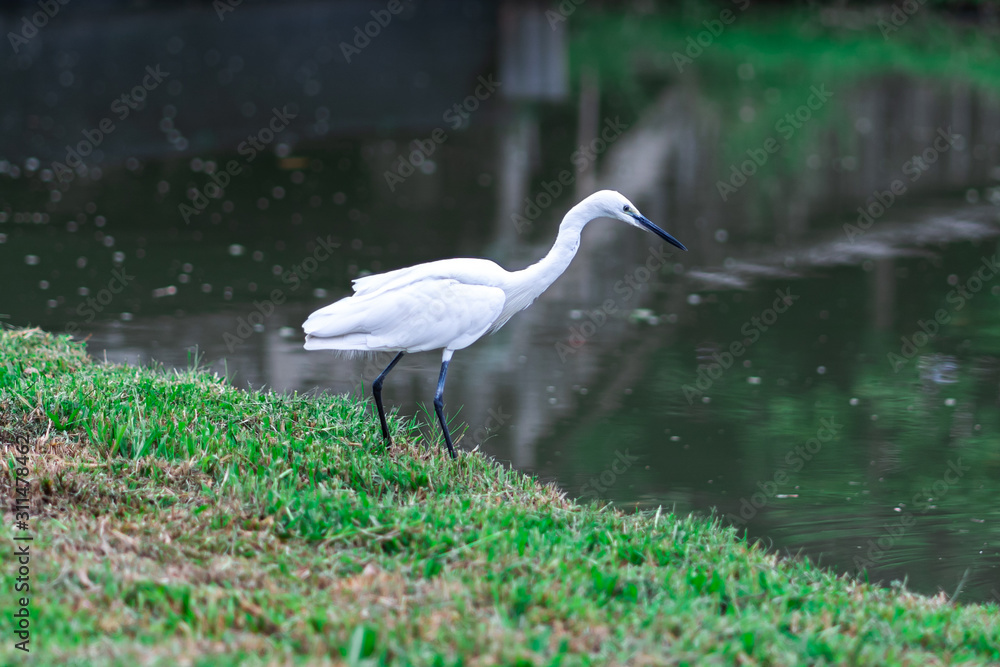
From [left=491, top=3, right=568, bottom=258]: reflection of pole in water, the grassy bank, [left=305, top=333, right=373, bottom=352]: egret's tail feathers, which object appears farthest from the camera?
[left=491, top=3, right=568, bottom=258]: reflection of pole in water

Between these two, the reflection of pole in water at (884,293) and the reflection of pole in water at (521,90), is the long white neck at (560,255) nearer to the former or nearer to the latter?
the reflection of pole in water at (884,293)

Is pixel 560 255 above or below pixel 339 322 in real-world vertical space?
above

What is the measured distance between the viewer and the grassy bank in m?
3.02

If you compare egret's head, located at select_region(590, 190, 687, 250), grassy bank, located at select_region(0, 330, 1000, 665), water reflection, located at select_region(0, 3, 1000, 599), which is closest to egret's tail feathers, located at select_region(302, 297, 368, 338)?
grassy bank, located at select_region(0, 330, 1000, 665)

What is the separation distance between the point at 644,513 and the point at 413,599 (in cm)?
156

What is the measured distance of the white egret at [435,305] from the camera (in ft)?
15.0

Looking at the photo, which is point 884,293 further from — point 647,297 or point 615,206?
point 615,206

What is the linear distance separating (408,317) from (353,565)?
1.33 metres

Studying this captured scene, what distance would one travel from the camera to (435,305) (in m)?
4.59

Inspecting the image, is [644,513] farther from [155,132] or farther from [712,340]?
[155,132]

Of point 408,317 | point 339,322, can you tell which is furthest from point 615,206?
point 339,322

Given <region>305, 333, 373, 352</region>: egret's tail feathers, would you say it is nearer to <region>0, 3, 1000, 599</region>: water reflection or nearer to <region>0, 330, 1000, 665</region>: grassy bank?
<region>0, 330, 1000, 665</region>: grassy bank

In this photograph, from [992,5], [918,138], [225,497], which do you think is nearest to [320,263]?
[225,497]

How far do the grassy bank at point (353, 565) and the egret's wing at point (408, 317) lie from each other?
43cm
